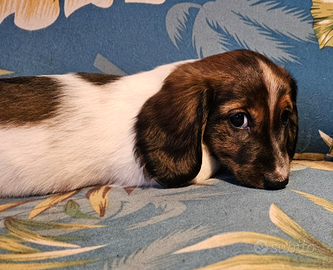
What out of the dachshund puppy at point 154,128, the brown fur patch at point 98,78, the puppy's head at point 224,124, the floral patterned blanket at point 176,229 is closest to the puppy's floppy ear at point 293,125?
the dachshund puppy at point 154,128

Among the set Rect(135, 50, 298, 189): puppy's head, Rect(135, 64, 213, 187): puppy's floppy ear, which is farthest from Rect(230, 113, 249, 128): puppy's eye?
Rect(135, 64, 213, 187): puppy's floppy ear

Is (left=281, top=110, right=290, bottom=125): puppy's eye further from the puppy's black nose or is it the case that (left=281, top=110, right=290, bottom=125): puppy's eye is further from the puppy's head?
the puppy's black nose

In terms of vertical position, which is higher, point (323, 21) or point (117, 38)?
point (323, 21)

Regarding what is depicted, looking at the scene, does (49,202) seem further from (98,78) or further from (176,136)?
(98,78)

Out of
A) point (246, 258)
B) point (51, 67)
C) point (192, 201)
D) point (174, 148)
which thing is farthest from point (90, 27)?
point (246, 258)

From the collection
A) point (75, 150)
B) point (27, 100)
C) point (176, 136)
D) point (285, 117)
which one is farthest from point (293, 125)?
point (27, 100)

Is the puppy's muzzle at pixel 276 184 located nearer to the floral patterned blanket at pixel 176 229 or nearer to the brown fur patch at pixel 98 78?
the floral patterned blanket at pixel 176 229

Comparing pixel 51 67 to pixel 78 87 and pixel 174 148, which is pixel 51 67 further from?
pixel 174 148
